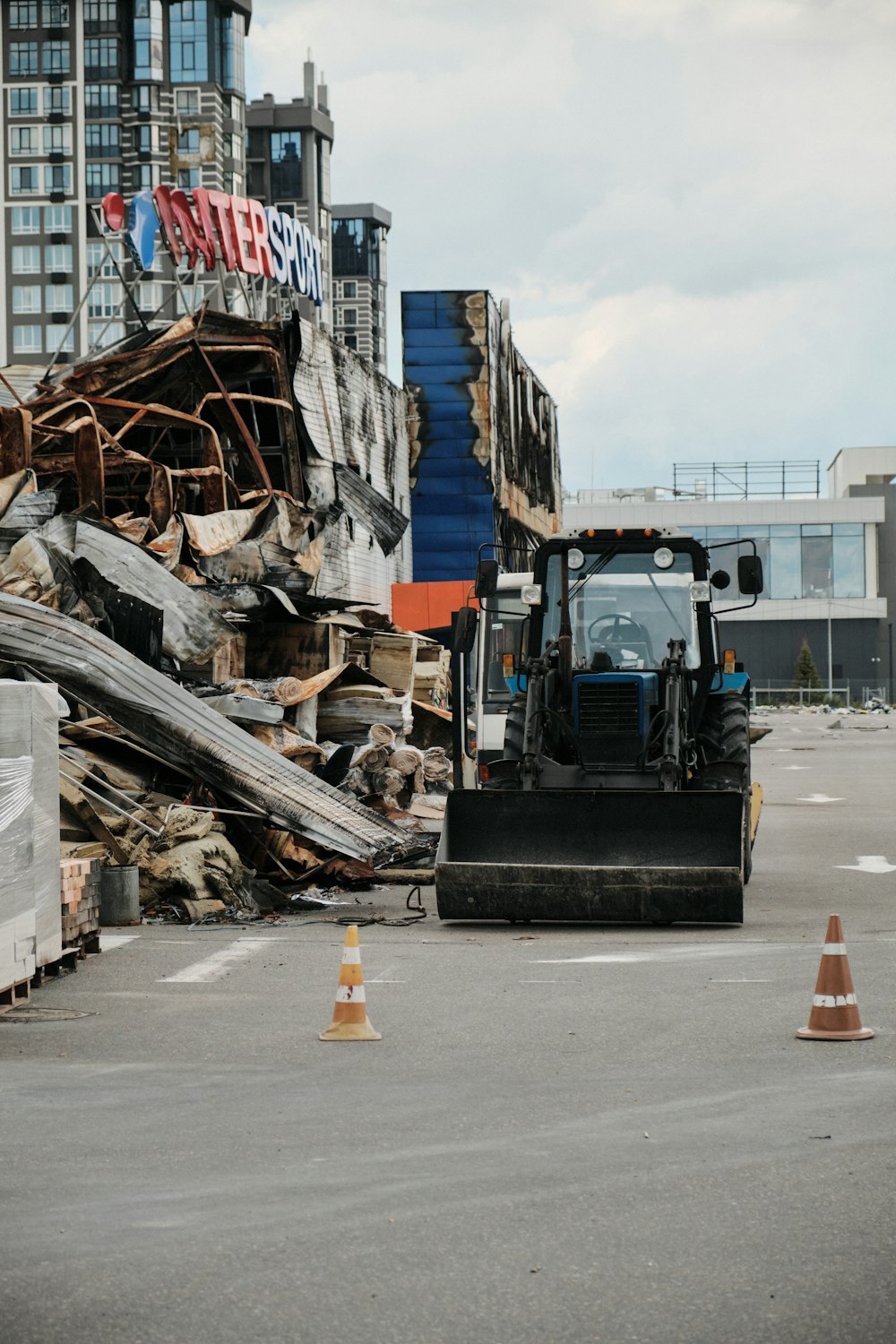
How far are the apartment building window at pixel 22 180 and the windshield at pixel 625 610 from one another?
328 ft

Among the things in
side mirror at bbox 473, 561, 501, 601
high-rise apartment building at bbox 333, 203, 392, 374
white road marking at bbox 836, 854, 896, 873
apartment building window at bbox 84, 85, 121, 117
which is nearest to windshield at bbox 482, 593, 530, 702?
white road marking at bbox 836, 854, 896, 873

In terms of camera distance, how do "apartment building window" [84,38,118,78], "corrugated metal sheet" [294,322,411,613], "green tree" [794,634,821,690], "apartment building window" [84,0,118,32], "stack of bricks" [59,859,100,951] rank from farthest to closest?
1. "apartment building window" [84,38,118,78]
2. "apartment building window" [84,0,118,32]
3. "green tree" [794,634,821,690]
4. "corrugated metal sheet" [294,322,411,613]
5. "stack of bricks" [59,859,100,951]

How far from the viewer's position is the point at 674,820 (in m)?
12.8

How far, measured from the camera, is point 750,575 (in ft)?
44.8

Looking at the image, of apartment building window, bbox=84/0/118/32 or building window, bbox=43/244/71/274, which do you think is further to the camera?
building window, bbox=43/244/71/274

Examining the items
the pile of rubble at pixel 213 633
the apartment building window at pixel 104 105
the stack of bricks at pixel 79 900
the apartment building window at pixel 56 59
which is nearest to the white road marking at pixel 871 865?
the pile of rubble at pixel 213 633

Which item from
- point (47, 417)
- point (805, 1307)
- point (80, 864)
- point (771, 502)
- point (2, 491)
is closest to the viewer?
point (805, 1307)

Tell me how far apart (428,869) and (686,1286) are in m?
11.5

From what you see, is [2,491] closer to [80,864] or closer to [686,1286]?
[80,864]

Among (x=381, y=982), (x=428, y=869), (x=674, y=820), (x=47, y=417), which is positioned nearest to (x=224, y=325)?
(x=47, y=417)

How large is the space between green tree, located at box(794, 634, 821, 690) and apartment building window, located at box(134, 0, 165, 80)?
176 feet

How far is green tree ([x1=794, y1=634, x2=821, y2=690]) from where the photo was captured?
319 feet

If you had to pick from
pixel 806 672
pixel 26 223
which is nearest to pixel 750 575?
pixel 806 672

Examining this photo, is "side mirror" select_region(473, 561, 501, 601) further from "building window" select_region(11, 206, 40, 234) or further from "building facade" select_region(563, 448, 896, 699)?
"building window" select_region(11, 206, 40, 234)
